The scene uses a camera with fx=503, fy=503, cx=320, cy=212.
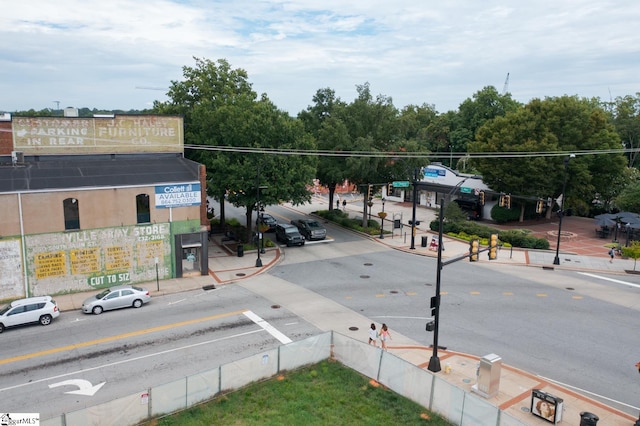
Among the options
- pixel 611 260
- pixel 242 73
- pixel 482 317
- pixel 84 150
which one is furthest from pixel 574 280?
pixel 242 73

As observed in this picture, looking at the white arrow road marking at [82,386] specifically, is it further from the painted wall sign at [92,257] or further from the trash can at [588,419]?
the trash can at [588,419]

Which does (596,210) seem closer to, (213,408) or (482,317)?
(482,317)

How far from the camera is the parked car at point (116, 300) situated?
26688mm

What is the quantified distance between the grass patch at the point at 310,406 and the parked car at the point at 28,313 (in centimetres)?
1260

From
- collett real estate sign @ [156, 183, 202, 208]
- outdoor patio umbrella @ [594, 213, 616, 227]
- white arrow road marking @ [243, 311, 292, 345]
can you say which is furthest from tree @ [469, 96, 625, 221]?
white arrow road marking @ [243, 311, 292, 345]

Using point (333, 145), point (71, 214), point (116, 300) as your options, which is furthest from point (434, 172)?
point (116, 300)

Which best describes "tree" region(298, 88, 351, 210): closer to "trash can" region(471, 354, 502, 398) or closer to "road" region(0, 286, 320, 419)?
"road" region(0, 286, 320, 419)

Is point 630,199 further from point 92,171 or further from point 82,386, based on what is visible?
point 82,386

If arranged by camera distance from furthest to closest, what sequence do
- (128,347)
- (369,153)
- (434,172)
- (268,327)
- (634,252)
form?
1. (434,172)
2. (369,153)
3. (634,252)
4. (268,327)
5. (128,347)

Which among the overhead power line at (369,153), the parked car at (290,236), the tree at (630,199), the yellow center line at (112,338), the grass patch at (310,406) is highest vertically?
the overhead power line at (369,153)

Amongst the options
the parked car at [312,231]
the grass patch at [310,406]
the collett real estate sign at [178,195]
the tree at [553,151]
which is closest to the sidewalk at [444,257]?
the grass patch at [310,406]

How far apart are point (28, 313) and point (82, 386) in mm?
8356

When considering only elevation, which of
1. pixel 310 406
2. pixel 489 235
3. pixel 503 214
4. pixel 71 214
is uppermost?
pixel 71 214

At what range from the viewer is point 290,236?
142 ft
